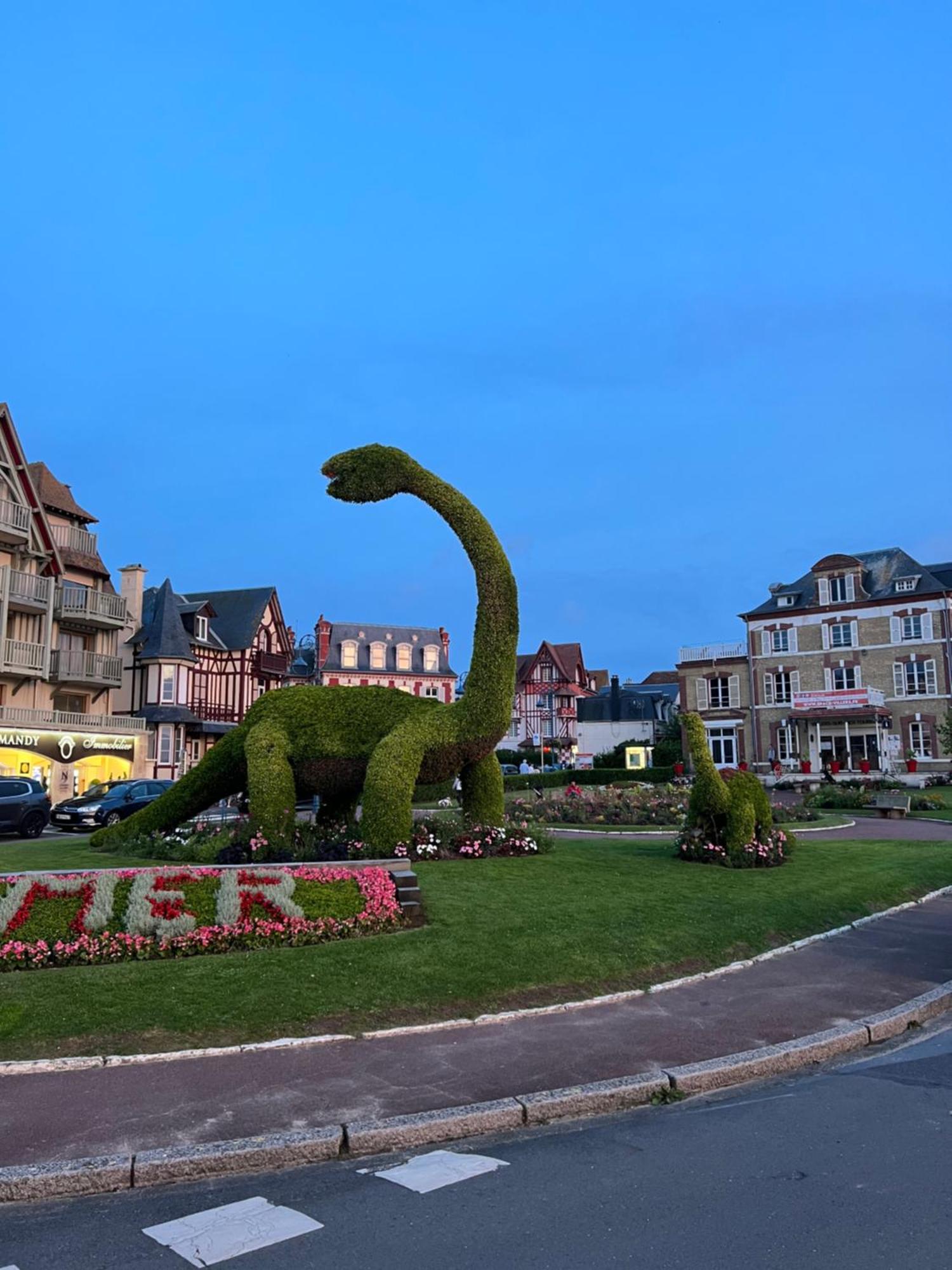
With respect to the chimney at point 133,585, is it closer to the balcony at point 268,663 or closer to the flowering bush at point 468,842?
the balcony at point 268,663

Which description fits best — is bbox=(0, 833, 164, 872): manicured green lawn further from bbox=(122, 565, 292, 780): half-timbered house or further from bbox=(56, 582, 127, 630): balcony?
bbox=(122, 565, 292, 780): half-timbered house

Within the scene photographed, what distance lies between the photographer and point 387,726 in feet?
47.2

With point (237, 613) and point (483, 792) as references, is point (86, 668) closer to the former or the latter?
point (237, 613)

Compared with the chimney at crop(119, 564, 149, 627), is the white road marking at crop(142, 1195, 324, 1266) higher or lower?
lower

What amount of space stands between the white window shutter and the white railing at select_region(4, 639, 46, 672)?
44.9 metres

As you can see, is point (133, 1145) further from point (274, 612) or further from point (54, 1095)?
point (274, 612)

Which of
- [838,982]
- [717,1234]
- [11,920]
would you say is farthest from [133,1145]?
[838,982]

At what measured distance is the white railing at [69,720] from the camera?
35375 millimetres

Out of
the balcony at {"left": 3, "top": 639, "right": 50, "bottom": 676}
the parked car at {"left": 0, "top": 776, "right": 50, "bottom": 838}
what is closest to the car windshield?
the parked car at {"left": 0, "top": 776, "right": 50, "bottom": 838}

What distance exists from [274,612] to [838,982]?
48.5 meters

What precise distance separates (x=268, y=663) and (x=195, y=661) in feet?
19.5

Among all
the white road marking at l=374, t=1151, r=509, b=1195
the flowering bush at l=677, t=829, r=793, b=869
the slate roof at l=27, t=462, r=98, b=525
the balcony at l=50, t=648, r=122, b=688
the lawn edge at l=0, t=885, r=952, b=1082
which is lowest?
the white road marking at l=374, t=1151, r=509, b=1195

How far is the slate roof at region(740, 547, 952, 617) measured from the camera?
174 ft

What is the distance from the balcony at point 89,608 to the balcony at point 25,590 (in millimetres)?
1171
